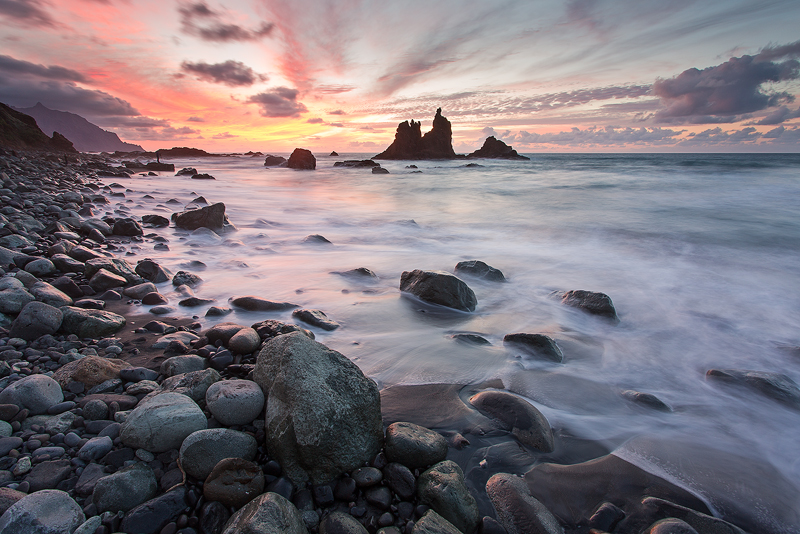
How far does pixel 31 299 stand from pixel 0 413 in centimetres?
154

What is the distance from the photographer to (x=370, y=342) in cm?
333

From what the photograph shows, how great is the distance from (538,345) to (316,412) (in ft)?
7.49

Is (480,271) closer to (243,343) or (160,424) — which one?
(243,343)

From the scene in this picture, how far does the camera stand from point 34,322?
2.47m

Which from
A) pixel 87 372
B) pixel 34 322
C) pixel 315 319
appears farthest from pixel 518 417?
pixel 34 322

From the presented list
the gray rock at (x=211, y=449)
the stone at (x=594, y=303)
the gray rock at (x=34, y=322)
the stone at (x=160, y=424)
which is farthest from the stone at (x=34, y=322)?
the stone at (x=594, y=303)

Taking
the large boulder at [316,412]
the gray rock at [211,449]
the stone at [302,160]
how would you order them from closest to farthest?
the gray rock at [211,449], the large boulder at [316,412], the stone at [302,160]

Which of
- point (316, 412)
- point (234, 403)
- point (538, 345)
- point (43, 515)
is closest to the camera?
point (43, 515)

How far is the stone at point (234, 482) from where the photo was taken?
146 centimetres

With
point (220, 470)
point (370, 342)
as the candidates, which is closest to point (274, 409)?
point (220, 470)

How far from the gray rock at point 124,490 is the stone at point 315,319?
1.98 metres

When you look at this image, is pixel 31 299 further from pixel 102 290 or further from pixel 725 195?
pixel 725 195

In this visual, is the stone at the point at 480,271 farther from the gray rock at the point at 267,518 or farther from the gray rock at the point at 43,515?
the gray rock at the point at 43,515

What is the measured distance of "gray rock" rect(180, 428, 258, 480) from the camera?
1.55 m
